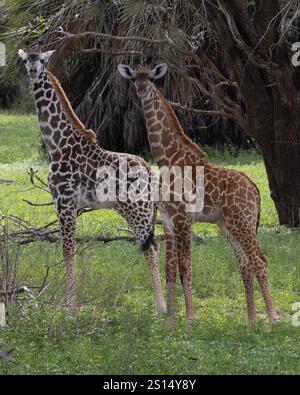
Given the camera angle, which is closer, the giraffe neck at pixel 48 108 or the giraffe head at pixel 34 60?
the giraffe head at pixel 34 60

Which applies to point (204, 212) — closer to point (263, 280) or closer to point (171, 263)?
point (171, 263)

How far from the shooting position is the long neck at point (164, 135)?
25.0 feet

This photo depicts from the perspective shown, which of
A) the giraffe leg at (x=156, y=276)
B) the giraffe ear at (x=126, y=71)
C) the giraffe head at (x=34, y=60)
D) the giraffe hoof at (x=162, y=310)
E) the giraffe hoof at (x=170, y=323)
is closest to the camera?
the giraffe hoof at (x=170, y=323)

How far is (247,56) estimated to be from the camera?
10922 mm

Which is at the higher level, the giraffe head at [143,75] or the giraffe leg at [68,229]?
the giraffe head at [143,75]

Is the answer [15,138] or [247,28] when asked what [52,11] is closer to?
[247,28]

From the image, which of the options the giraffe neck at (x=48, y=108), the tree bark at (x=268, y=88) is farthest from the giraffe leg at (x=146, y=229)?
the tree bark at (x=268, y=88)

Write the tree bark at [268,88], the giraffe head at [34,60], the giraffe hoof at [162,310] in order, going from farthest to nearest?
the tree bark at [268,88] → the giraffe head at [34,60] → the giraffe hoof at [162,310]

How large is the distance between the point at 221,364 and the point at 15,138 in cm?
1709

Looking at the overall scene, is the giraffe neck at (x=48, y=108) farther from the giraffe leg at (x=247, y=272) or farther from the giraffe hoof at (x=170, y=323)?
the giraffe hoof at (x=170, y=323)

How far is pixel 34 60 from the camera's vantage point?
324 inches

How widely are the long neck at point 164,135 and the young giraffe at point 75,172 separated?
670mm
